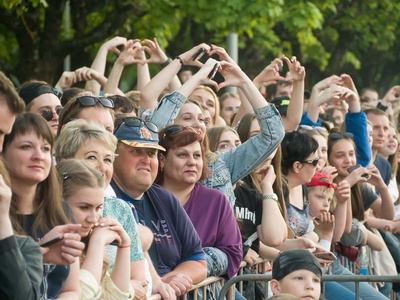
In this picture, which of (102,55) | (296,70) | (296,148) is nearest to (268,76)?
(296,70)

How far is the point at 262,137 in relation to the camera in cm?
909

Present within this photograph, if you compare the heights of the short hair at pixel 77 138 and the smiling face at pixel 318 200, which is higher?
the short hair at pixel 77 138

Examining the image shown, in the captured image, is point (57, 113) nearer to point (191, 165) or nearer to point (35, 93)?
point (35, 93)

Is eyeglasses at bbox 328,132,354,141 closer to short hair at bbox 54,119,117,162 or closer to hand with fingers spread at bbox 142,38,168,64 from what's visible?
hand with fingers spread at bbox 142,38,168,64

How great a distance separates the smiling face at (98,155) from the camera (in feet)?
22.9

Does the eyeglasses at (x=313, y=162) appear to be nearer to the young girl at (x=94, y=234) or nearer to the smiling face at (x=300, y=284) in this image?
the smiling face at (x=300, y=284)

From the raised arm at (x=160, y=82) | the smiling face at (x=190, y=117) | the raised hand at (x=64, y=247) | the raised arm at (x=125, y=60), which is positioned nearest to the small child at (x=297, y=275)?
the smiling face at (x=190, y=117)

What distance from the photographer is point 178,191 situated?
830 centimetres

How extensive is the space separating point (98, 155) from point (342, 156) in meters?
4.94

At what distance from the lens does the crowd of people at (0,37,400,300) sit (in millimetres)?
5957

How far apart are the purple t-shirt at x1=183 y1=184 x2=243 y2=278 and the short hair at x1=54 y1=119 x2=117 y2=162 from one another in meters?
1.27

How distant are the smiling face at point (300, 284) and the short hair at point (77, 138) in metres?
1.31

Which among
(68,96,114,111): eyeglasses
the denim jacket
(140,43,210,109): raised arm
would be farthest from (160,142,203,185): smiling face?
(140,43,210,109): raised arm

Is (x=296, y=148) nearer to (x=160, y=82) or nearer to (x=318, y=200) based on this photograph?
(x=318, y=200)
